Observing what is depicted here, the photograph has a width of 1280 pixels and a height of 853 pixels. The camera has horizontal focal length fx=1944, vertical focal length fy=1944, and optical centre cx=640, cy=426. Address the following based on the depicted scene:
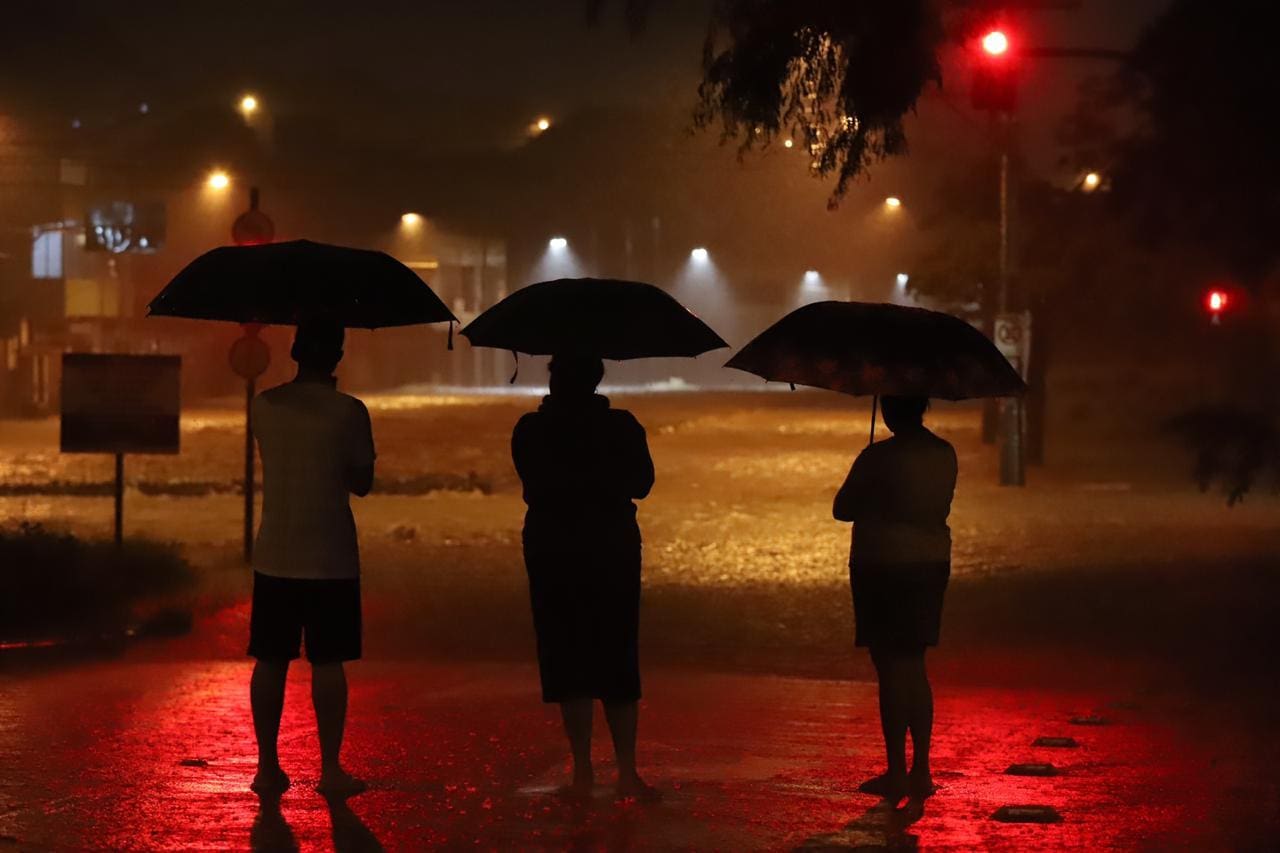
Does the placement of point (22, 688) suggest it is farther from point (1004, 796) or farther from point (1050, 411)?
point (1050, 411)

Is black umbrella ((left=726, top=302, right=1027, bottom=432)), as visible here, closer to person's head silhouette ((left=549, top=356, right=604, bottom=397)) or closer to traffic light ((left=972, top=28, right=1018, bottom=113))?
person's head silhouette ((left=549, top=356, right=604, bottom=397))

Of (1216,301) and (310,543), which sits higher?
(1216,301)

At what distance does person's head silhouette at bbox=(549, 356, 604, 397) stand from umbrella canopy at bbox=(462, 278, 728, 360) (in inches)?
1.1

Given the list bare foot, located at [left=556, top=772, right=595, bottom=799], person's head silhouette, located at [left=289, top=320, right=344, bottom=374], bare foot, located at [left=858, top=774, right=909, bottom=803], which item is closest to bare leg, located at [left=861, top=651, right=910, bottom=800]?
bare foot, located at [left=858, top=774, right=909, bottom=803]

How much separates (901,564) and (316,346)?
2.27m

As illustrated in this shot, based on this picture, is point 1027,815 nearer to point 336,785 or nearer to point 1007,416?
point 336,785

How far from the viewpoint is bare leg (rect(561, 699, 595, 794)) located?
277 inches

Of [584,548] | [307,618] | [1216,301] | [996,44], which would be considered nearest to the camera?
[584,548]

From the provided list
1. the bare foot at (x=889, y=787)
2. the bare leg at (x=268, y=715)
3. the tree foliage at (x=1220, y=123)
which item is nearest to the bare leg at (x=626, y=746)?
the bare foot at (x=889, y=787)

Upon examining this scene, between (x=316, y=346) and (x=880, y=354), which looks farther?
(x=880, y=354)

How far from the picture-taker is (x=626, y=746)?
23.1ft

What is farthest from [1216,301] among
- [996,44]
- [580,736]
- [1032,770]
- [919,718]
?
[580,736]

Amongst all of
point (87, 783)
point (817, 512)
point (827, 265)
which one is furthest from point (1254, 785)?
point (827, 265)

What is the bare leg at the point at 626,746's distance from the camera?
7.03 metres
